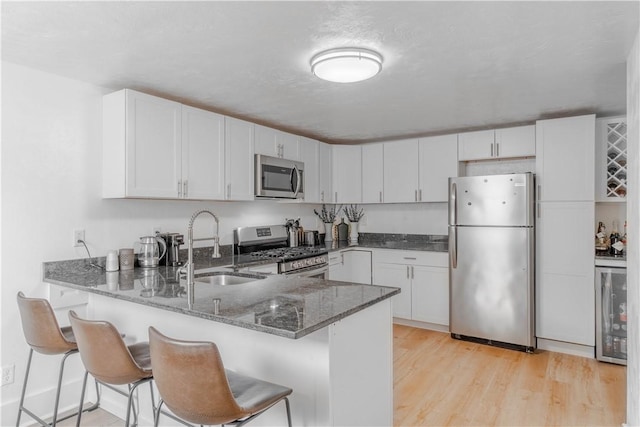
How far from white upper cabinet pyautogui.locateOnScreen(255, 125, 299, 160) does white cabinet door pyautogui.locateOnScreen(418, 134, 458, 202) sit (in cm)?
144

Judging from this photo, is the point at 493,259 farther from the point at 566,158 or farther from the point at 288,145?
the point at 288,145

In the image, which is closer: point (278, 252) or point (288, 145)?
point (278, 252)

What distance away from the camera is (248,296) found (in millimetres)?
1951

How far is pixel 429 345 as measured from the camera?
12.4 ft

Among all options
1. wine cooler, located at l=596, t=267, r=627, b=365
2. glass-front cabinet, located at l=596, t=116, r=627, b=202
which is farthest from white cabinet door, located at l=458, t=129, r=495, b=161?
wine cooler, located at l=596, t=267, r=627, b=365

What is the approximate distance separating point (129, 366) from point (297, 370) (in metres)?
0.72

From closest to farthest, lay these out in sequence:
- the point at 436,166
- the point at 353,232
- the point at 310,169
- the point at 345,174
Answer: the point at 436,166
the point at 310,169
the point at 345,174
the point at 353,232

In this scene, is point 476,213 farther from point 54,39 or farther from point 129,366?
point 54,39

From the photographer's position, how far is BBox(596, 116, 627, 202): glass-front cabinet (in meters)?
3.56

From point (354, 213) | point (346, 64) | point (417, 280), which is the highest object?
point (346, 64)

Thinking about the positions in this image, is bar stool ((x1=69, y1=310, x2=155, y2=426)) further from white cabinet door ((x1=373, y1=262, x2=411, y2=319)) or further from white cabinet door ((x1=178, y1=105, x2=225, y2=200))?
white cabinet door ((x1=373, y1=262, x2=411, y2=319))

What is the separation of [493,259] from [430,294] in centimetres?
81

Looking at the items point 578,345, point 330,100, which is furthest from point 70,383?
point 578,345

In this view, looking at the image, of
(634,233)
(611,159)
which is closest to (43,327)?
(634,233)
